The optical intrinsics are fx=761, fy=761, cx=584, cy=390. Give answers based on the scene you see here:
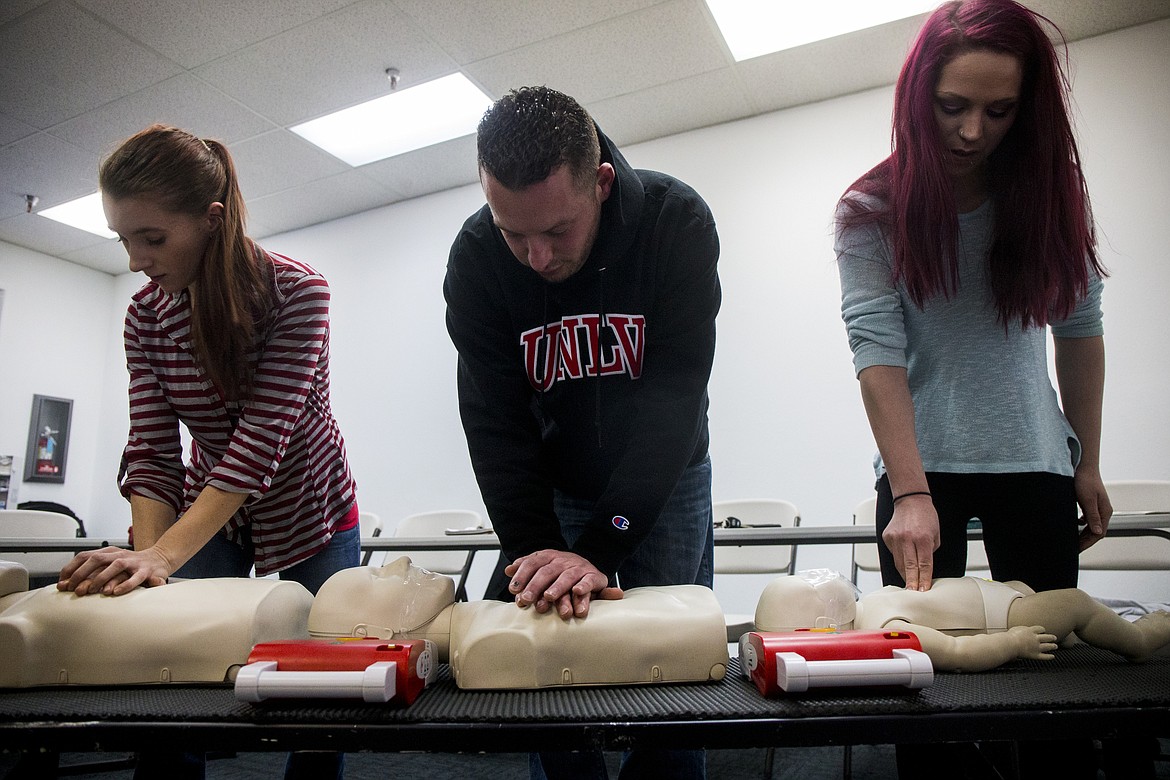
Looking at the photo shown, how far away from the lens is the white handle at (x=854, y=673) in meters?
0.64

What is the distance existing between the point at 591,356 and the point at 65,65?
3.49m

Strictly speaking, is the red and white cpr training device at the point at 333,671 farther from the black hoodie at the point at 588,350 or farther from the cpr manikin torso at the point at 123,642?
the black hoodie at the point at 588,350

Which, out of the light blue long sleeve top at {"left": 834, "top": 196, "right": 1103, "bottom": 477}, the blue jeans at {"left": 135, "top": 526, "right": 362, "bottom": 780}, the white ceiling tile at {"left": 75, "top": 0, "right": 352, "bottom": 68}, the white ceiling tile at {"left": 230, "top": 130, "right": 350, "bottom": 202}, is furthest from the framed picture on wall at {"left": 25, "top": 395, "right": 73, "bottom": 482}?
the light blue long sleeve top at {"left": 834, "top": 196, "right": 1103, "bottom": 477}

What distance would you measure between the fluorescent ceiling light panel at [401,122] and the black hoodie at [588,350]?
277 cm

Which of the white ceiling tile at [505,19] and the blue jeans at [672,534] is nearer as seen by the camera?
the blue jeans at [672,534]

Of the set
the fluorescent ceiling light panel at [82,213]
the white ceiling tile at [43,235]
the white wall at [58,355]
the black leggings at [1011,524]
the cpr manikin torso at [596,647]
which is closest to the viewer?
the cpr manikin torso at [596,647]

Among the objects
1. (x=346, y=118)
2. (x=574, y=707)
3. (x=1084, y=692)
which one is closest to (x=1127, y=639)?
(x=1084, y=692)

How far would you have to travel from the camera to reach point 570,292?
1.14m

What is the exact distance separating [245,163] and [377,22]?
1571 mm

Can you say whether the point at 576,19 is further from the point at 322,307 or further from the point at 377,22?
the point at 322,307

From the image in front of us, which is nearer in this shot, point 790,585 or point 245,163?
point 790,585

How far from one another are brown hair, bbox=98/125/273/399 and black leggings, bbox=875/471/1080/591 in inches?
38.5

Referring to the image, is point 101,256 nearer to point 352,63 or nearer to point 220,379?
point 352,63

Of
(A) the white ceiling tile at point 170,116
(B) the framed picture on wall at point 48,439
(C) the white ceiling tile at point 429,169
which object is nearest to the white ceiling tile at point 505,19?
(C) the white ceiling tile at point 429,169
